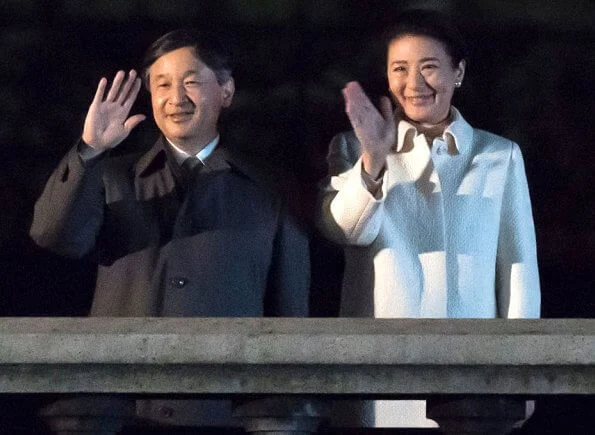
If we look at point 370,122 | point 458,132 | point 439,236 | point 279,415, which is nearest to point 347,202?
point 370,122

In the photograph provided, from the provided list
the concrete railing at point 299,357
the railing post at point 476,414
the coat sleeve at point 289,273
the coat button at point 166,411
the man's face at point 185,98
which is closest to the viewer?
the concrete railing at point 299,357

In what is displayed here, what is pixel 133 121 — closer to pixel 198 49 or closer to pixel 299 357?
pixel 198 49

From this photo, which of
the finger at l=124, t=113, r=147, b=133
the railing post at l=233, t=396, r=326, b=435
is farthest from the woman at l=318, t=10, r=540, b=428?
the railing post at l=233, t=396, r=326, b=435

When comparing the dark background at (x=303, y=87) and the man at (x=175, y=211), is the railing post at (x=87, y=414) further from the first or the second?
the dark background at (x=303, y=87)

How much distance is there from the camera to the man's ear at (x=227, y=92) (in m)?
4.93

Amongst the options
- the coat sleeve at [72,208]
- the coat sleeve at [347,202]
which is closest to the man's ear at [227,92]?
the coat sleeve at [347,202]

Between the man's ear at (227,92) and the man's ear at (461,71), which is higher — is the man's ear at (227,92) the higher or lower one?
the lower one

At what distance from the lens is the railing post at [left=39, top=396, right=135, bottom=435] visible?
3307 mm

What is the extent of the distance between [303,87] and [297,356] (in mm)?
1931

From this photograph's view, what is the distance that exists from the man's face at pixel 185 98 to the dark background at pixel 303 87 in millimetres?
55

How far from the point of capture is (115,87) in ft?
15.7

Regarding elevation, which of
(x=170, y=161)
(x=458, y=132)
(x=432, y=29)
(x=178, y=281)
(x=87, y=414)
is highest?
(x=432, y=29)

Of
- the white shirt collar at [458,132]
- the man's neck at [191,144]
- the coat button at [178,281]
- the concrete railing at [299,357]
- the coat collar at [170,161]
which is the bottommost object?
the concrete railing at [299,357]

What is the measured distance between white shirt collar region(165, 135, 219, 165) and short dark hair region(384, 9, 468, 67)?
57cm
